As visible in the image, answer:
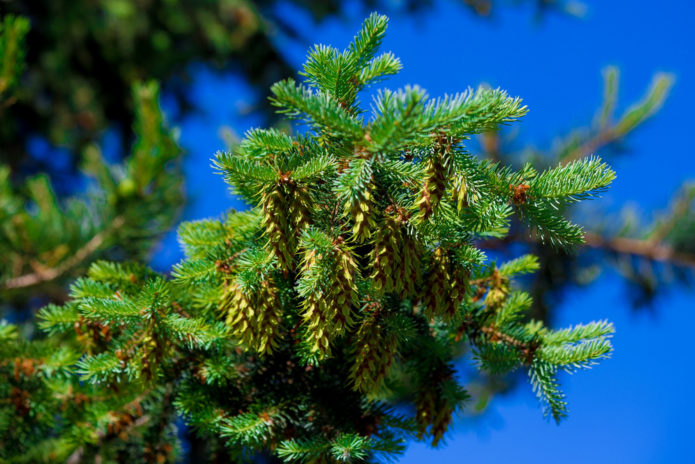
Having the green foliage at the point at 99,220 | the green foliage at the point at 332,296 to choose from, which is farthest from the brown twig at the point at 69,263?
the green foliage at the point at 332,296

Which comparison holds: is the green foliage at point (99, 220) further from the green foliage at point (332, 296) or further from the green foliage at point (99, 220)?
the green foliage at point (332, 296)

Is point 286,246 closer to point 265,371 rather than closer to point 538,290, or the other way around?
point 265,371

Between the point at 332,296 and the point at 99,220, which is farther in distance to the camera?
the point at 99,220

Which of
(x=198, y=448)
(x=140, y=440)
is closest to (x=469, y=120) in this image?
(x=140, y=440)

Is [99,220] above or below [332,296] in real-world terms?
above

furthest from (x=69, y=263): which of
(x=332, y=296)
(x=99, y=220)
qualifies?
(x=332, y=296)

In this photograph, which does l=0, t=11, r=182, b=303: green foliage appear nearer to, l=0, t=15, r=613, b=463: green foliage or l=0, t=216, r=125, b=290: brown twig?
l=0, t=216, r=125, b=290: brown twig

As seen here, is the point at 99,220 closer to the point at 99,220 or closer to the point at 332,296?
the point at 99,220

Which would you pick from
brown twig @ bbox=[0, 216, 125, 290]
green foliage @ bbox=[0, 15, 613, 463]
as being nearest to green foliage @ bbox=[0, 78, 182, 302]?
brown twig @ bbox=[0, 216, 125, 290]

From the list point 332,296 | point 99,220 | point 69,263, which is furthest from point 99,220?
point 332,296

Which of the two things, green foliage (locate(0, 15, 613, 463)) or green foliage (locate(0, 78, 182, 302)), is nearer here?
green foliage (locate(0, 15, 613, 463))
